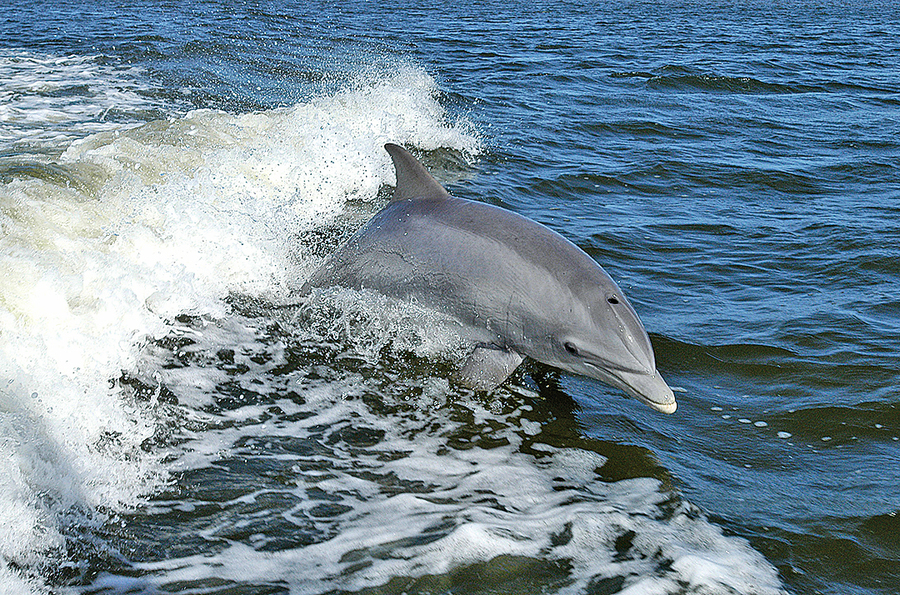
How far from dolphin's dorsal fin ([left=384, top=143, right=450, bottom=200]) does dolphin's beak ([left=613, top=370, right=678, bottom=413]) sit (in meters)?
2.12

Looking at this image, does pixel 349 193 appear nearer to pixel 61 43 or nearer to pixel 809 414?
pixel 809 414

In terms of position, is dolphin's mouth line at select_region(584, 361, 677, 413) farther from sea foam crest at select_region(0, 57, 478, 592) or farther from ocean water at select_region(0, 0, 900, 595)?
sea foam crest at select_region(0, 57, 478, 592)

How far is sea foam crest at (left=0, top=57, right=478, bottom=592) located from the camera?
4.36m

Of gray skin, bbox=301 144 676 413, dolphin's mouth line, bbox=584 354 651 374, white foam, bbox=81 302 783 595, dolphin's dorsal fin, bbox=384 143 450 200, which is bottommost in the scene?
white foam, bbox=81 302 783 595

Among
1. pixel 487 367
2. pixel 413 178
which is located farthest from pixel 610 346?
pixel 413 178

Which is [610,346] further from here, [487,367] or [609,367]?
[487,367]

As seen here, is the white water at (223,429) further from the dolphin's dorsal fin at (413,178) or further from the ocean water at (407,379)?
the dolphin's dorsal fin at (413,178)

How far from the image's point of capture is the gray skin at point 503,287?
17.7 ft

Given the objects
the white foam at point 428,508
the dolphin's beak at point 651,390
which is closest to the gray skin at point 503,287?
the dolphin's beak at point 651,390

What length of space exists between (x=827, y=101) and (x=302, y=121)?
1069 centimetres

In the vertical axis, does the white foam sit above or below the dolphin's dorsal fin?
below

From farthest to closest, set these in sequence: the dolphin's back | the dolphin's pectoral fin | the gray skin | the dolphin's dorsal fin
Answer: the dolphin's dorsal fin
the dolphin's back
the dolphin's pectoral fin
the gray skin

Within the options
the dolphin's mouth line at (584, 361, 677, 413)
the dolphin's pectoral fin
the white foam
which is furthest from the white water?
the dolphin's mouth line at (584, 361, 677, 413)

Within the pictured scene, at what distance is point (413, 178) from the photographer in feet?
21.4
